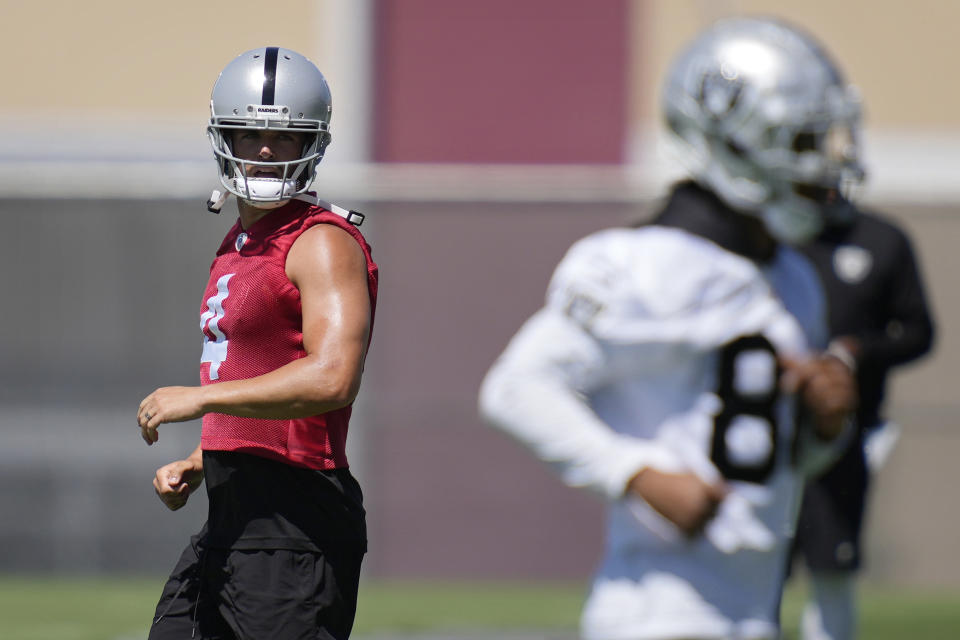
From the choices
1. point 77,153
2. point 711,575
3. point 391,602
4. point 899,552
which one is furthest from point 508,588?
point 711,575

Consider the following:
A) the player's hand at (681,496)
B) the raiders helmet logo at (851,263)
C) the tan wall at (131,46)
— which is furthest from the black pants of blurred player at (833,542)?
the tan wall at (131,46)

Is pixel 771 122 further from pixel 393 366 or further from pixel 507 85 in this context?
pixel 507 85

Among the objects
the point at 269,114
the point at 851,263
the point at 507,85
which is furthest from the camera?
the point at 507,85

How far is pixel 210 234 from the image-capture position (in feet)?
35.6

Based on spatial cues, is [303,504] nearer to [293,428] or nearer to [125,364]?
[293,428]

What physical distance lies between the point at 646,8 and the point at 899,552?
260 inches

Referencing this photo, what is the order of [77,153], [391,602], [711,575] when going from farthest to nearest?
[77,153]
[391,602]
[711,575]

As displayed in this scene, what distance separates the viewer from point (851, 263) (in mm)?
6340

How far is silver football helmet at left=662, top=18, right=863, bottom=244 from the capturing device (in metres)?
2.90

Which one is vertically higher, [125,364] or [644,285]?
[644,285]

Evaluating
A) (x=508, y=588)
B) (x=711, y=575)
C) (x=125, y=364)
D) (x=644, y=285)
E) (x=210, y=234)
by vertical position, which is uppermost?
(x=644, y=285)

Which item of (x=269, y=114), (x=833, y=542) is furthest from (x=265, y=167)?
(x=833, y=542)

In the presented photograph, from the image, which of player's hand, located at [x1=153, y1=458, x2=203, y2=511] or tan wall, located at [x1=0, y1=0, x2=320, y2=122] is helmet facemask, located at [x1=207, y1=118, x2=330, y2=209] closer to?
player's hand, located at [x1=153, y1=458, x2=203, y2=511]

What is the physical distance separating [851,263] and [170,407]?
3.74m
